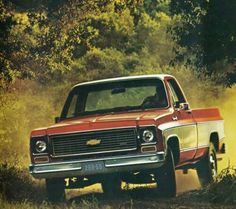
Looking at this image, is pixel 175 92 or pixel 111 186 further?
pixel 175 92

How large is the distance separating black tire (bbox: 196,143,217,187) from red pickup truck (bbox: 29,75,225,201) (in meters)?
0.02

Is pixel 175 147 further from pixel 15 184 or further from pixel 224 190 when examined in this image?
pixel 15 184

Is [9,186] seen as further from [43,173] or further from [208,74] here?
[208,74]

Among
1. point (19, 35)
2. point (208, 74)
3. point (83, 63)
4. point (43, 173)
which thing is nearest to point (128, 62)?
point (83, 63)

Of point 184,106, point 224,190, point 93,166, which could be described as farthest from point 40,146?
point 224,190

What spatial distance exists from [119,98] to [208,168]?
5.66ft

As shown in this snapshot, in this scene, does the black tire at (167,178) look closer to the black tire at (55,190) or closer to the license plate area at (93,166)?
the license plate area at (93,166)

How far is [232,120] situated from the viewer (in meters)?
7.98

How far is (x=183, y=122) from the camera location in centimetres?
743

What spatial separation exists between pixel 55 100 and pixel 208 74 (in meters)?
2.23

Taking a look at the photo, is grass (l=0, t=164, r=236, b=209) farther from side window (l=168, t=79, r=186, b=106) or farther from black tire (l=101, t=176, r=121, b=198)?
side window (l=168, t=79, r=186, b=106)

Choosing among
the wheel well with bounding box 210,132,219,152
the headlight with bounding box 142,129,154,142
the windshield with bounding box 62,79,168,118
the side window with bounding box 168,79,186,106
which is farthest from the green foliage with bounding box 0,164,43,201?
the wheel well with bounding box 210,132,219,152

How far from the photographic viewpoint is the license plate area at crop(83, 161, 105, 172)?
6.51m

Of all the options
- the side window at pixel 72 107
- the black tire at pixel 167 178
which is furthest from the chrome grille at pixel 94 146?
the side window at pixel 72 107
